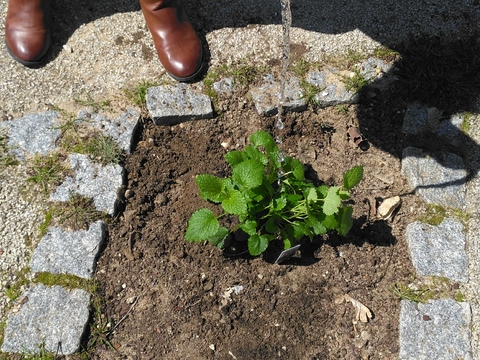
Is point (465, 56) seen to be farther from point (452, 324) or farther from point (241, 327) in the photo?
point (241, 327)

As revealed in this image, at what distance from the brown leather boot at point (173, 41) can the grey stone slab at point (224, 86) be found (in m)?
0.13

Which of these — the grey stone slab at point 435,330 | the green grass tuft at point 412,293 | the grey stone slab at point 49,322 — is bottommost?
the grey stone slab at point 435,330

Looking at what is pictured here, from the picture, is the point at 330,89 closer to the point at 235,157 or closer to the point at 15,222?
the point at 235,157

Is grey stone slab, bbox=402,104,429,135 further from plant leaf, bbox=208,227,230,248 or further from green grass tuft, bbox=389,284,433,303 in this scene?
plant leaf, bbox=208,227,230,248

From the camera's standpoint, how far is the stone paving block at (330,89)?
2850 millimetres

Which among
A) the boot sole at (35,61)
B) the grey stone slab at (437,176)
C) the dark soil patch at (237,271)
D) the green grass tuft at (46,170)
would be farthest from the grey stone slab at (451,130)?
the boot sole at (35,61)

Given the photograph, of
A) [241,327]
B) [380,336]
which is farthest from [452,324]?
[241,327]

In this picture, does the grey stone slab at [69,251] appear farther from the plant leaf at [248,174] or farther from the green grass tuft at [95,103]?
the plant leaf at [248,174]

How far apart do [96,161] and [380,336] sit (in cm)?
166

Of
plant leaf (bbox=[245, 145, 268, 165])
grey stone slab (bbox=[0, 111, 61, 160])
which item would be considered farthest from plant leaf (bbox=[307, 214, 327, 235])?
grey stone slab (bbox=[0, 111, 61, 160])

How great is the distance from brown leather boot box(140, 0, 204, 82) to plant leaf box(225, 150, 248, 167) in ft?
2.90

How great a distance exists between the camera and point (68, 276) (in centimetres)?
231

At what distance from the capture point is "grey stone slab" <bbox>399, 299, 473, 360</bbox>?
2213 mm

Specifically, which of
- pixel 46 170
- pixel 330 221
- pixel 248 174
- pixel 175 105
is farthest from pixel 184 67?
pixel 330 221
